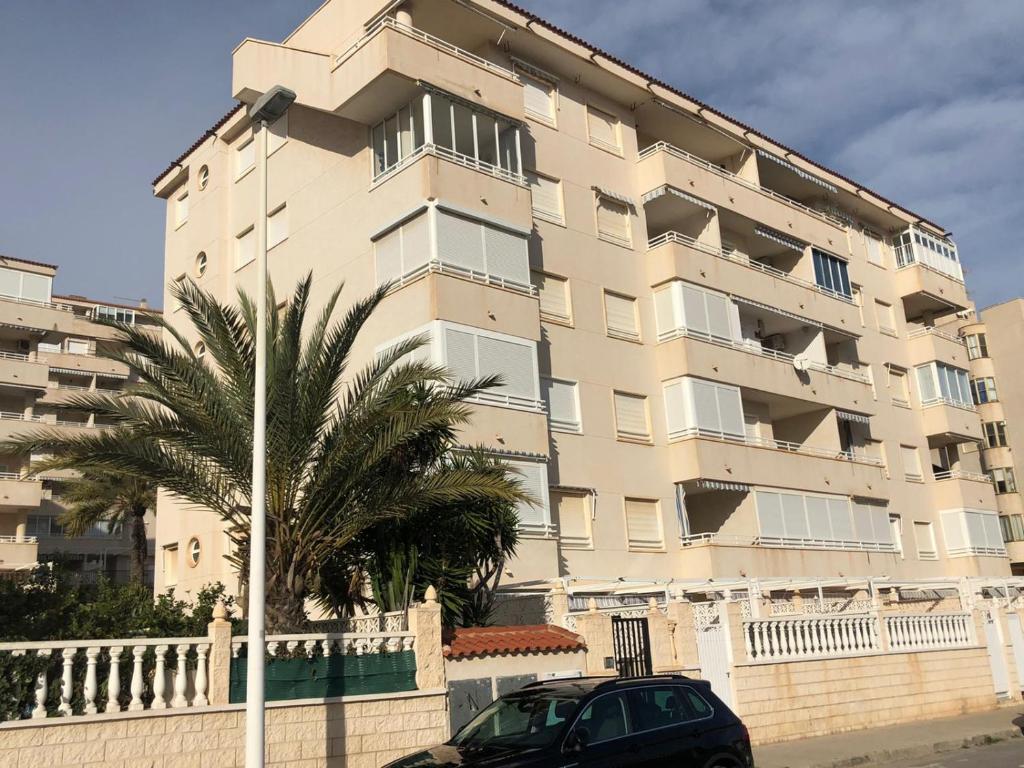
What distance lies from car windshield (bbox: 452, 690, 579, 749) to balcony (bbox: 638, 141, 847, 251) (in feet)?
68.6

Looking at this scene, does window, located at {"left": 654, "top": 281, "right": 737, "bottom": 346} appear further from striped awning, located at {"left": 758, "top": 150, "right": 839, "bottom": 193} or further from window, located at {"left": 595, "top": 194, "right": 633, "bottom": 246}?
striped awning, located at {"left": 758, "top": 150, "right": 839, "bottom": 193}

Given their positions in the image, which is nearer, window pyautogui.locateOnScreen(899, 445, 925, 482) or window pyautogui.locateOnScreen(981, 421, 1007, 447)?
window pyautogui.locateOnScreen(899, 445, 925, 482)

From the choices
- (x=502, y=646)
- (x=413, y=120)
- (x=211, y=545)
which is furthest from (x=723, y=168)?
(x=502, y=646)

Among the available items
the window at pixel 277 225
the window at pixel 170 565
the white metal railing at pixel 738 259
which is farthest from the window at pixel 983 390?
the window at pixel 170 565

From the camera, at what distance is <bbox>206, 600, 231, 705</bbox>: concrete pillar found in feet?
39.4

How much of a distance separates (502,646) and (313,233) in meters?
15.0

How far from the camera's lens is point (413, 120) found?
78.7 feet

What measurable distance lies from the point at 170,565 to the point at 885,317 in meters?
26.8

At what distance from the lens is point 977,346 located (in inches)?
1987

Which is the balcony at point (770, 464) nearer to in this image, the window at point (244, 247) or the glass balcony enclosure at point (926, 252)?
the glass balcony enclosure at point (926, 252)

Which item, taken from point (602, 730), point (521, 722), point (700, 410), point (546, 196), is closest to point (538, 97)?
point (546, 196)

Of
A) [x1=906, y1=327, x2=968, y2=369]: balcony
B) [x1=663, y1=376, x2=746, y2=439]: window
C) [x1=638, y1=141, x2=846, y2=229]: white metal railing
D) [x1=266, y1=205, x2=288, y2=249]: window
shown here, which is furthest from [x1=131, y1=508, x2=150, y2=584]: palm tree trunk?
[x1=906, y1=327, x2=968, y2=369]: balcony

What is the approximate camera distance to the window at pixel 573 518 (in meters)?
23.9

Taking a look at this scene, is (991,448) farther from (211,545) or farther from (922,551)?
(211,545)
